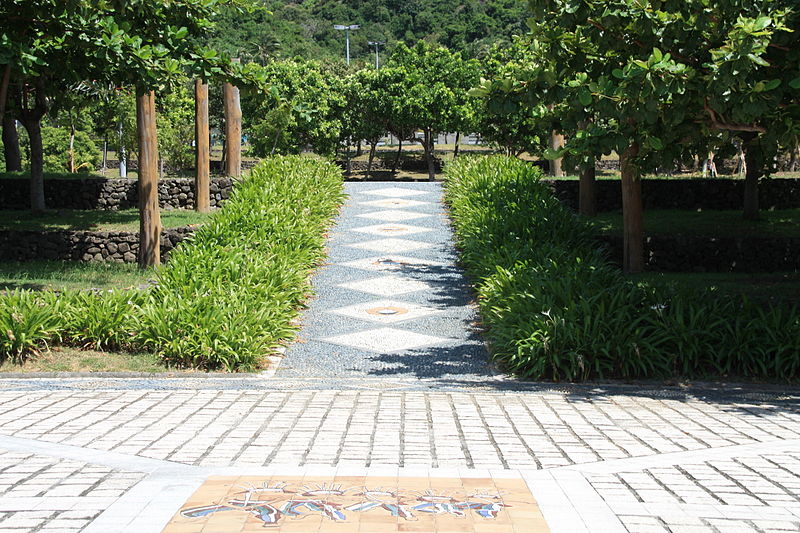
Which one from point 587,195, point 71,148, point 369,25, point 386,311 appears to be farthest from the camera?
point 369,25

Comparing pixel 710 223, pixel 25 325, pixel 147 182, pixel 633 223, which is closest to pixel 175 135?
pixel 147 182

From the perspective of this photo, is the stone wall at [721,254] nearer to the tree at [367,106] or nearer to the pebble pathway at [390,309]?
the pebble pathway at [390,309]

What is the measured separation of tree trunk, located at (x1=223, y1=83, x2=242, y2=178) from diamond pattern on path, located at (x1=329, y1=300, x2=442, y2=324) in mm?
8042

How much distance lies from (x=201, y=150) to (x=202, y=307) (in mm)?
8453

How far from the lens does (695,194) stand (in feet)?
63.3

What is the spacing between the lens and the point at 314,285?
1256 centimetres

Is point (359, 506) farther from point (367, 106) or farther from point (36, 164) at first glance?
point (367, 106)

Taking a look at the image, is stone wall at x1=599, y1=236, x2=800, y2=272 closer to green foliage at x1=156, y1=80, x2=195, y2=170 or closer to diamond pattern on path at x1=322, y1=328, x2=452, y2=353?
diamond pattern on path at x1=322, y1=328, x2=452, y2=353

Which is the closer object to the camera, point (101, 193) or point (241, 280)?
point (241, 280)

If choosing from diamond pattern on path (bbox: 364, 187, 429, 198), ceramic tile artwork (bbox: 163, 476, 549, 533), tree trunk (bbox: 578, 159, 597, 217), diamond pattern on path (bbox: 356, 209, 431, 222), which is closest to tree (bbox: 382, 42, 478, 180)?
diamond pattern on path (bbox: 364, 187, 429, 198)

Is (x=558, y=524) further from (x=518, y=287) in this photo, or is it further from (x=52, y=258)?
(x=52, y=258)

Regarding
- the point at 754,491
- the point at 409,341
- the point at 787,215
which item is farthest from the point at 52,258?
the point at 787,215

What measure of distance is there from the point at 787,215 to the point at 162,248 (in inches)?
493

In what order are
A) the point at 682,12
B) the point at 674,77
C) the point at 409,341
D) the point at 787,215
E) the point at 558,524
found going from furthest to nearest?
the point at 787,215, the point at 409,341, the point at 682,12, the point at 674,77, the point at 558,524
